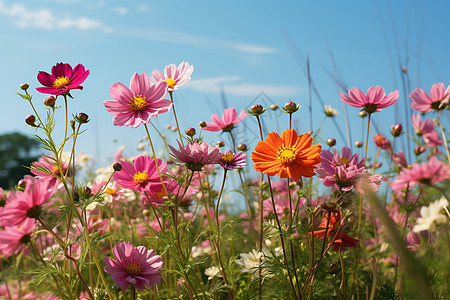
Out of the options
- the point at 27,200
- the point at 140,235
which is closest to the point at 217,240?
the point at 27,200

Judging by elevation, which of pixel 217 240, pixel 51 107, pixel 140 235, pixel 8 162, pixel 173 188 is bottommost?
pixel 8 162

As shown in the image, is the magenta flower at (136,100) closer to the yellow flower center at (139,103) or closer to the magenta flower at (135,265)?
the yellow flower center at (139,103)

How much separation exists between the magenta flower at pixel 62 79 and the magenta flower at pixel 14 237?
32 cm

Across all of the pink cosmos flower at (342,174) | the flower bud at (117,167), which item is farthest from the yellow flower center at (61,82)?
the pink cosmos flower at (342,174)

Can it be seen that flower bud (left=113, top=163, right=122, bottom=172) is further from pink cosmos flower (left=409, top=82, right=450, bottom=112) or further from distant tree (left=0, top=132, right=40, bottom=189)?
distant tree (left=0, top=132, right=40, bottom=189)

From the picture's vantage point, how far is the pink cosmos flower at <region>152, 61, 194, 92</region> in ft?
3.79

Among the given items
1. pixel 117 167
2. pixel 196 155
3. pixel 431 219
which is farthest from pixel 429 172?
pixel 117 167

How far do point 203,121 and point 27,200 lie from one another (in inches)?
24.3

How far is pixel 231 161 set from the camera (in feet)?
3.70

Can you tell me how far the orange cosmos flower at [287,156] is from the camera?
97 centimetres

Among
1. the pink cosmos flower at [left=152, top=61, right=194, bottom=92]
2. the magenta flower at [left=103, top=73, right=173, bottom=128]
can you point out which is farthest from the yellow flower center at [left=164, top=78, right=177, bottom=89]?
the magenta flower at [left=103, top=73, right=173, bottom=128]

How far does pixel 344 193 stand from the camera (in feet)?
3.27

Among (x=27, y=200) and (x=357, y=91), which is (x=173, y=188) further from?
(x=357, y=91)

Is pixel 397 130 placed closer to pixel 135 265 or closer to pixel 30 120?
pixel 135 265
